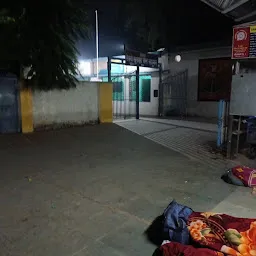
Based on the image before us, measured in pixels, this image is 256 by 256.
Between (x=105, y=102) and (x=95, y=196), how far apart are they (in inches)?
280

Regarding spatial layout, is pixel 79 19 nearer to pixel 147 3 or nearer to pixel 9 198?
pixel 147 3

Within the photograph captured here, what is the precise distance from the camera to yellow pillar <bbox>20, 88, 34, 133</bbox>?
773 centimetres

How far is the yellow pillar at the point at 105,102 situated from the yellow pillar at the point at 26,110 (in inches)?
111

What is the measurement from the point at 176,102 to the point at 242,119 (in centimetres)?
878

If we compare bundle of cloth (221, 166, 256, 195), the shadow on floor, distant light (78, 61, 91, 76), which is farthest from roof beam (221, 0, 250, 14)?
distant light (78, 61, 91, 76)

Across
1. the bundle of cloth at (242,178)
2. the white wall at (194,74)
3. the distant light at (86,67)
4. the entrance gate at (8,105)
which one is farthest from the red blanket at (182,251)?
the distant light at (86,67)

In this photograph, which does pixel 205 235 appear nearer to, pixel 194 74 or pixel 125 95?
pixel 194 74

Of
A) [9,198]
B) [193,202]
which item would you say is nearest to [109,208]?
[193,202]

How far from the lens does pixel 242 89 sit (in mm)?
4777

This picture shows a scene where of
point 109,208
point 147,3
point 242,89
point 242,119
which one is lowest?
point 109,208

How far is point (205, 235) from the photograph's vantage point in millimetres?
2150

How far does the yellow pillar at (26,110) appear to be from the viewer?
7.73m

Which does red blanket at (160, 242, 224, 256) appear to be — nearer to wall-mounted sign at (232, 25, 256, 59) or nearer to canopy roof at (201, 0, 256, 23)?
wall-mounted sign at (232, 25, 256, 59)

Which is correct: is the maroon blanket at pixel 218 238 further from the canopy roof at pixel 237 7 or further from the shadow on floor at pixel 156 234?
the canopy roof at pixel 237 7
